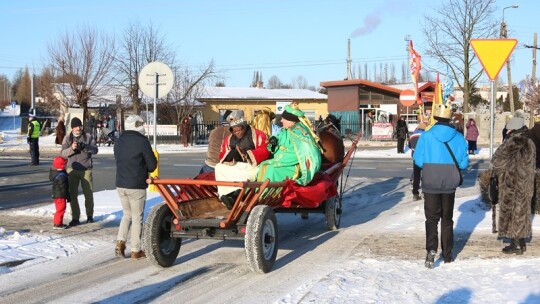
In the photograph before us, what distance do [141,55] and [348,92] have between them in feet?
47.4

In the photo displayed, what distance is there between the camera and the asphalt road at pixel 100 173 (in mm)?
15489

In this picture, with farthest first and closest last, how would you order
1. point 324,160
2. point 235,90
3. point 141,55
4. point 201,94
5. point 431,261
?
point 235,90, point 201,94, point 141,55, point 324,160, point 431,261

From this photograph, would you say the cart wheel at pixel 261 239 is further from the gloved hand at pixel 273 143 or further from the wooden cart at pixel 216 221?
the gloved hand at pixel 273 143

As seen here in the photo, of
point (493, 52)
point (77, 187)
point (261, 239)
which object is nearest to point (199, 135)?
point (77, 187)

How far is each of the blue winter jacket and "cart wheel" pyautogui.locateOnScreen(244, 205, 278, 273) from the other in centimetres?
186

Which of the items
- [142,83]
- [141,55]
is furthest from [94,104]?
[142,83]

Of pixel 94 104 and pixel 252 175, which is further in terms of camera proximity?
pixel 94 104

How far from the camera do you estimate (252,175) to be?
8398mm

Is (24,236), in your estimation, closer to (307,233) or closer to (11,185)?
(307,233)

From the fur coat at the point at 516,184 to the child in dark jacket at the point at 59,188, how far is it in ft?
21.2

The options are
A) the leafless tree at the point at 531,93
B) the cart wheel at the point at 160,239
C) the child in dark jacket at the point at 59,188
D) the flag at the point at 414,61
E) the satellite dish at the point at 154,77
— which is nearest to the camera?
the cart wheel at the point at 160,239

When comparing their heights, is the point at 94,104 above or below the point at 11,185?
above

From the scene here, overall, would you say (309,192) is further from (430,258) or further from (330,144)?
(330,144)

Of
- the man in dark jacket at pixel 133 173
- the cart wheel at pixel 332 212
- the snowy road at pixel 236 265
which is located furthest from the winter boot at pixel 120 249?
the cart wheel at pixel 332 212
